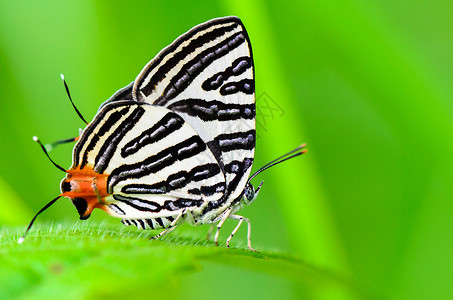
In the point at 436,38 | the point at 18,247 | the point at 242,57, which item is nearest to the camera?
the point at 18,247

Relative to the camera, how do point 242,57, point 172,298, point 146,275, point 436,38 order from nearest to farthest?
point 146,275 → point 242,57 → point 172,298 → point 436,38

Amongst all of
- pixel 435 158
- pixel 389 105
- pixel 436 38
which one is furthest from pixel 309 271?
pixel 436 38

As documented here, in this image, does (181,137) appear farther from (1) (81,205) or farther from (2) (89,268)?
(2) (89,268)

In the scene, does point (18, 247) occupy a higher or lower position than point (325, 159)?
higher

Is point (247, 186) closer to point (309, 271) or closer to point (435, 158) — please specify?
point (309, 271)

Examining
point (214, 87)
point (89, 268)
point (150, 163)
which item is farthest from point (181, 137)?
point (89, 268)

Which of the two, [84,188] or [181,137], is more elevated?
[181,137]

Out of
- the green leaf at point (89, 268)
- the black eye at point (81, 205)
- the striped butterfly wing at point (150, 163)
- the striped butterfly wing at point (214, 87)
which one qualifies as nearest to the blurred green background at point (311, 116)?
the striped butterfly wing at point (150, 163)

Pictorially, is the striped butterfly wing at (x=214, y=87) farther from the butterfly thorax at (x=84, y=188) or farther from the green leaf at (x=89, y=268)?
the green leaf at (x=89, y=268)
